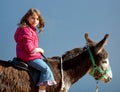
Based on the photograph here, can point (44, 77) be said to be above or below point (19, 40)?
below

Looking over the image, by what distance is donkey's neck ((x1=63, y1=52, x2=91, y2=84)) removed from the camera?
11.6ft

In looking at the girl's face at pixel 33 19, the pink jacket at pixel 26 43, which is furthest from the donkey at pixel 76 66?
the girl's face at pixel 33 19

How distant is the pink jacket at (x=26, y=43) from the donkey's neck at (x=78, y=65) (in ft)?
1.25

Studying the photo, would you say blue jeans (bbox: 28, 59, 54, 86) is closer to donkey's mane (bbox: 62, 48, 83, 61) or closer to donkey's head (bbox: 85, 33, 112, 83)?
donkey's mane (bbox: 62, 48, 83, 61)

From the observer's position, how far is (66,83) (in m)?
3.44

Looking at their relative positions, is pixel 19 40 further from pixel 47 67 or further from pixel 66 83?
pixel 66 83

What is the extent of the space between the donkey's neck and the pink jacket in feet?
1.25

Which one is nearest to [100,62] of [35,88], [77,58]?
[77,58]

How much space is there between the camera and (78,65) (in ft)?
11.7

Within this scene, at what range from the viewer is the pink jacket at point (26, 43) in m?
3.22

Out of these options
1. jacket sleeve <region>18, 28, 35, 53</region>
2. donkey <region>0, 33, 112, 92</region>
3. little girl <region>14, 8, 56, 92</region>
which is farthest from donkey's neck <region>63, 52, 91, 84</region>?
jacket sleeve <region>18, 28, 35, 53</region>

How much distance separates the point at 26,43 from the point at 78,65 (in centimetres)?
58

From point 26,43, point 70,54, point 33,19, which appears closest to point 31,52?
point 26,43

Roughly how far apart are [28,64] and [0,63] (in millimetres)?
220
